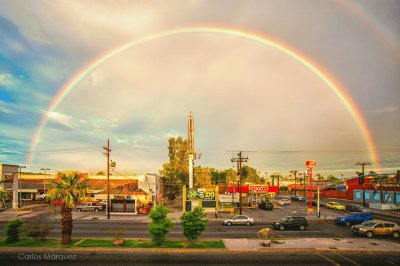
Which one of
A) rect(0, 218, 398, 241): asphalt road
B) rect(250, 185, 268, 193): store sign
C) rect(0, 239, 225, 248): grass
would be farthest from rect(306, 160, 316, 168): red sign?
rect(0, 239, 225, 248): grass

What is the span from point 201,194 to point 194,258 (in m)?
35.1

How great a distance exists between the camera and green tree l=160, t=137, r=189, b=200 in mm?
85188

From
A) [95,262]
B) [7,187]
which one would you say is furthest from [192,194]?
[7,187]

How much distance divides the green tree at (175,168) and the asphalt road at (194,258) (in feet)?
197

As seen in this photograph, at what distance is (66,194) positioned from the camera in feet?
89.0

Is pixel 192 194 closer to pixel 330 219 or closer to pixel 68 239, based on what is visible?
pixel 330 219

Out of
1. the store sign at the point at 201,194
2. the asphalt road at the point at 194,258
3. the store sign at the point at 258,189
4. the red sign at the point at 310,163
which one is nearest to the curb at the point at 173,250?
the asphalt road at the point at 194,258

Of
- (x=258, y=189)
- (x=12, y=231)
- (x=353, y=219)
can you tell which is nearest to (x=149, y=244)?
(x=12, y=231)

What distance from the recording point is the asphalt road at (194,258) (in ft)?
74.5

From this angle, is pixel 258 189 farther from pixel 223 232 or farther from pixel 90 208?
pixel 90 208

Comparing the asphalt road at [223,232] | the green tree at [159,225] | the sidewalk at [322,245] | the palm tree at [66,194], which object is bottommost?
the asphalt road at [223,232]

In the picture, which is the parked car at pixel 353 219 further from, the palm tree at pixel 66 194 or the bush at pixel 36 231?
the bush at pixel 36 231

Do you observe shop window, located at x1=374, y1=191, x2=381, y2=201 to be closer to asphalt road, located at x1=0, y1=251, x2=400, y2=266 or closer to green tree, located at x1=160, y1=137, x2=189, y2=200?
green tree, located at x1=160, y1=137, x2=189, y2=200

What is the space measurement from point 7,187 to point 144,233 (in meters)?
67.4
